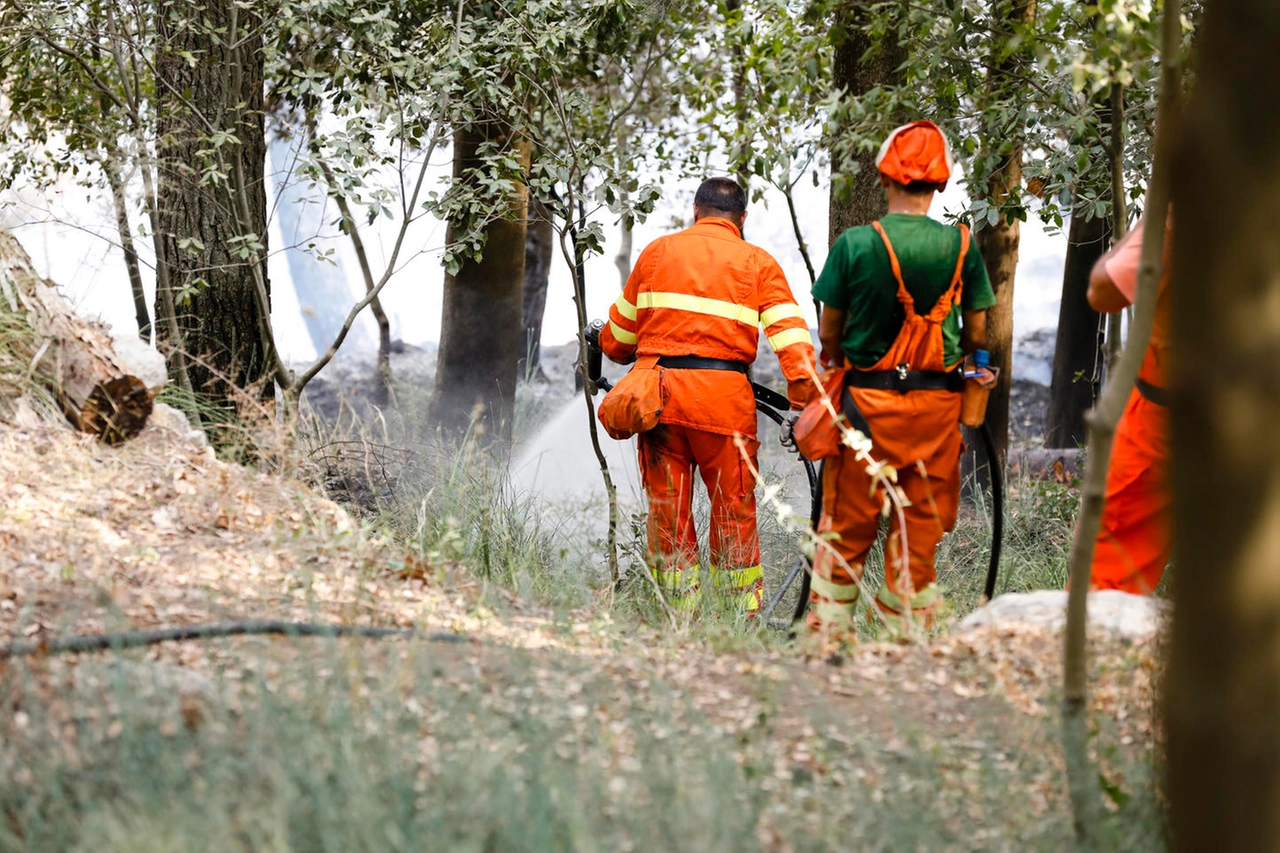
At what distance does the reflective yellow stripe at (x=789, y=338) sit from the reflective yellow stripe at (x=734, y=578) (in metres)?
0.98

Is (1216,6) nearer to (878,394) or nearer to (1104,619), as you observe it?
(1104,619)

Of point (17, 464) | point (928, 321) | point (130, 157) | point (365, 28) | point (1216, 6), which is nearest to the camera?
point (1216, 6)

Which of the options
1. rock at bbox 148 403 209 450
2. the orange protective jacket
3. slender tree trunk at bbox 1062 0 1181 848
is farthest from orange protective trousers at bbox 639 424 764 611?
slender tree trunk at bbox 1062 0 1181 848

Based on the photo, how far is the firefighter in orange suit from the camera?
509cm

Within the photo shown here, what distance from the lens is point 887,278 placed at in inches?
155

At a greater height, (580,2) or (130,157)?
(580,2)

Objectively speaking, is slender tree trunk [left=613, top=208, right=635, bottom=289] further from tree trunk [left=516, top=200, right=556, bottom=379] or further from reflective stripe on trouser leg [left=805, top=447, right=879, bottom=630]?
reflective stripe on trouser leg [left=805, top=447, right=879, bottom=630]

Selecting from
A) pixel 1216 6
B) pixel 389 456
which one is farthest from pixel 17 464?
pixel 1216 6

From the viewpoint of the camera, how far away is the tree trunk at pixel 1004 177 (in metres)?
5.07

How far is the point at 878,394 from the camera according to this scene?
4.02 meters

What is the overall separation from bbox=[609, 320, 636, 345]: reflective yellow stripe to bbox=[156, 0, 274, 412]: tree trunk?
1775 millimetres

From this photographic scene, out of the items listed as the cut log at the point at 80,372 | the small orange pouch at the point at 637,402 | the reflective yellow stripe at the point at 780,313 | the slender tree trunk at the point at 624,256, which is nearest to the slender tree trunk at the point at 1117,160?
the reflective yellow stripe at the point at 780,313

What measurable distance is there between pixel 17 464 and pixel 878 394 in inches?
123

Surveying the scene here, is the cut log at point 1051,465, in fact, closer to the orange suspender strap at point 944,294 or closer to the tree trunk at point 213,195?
the orange suspender strap at point 944,294
